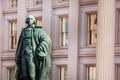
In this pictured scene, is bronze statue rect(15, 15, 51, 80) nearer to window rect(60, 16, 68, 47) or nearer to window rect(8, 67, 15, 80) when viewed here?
window rect(60, 16, 68, 47)

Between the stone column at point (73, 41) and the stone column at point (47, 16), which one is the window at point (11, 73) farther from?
the stone column at point (73, 41)

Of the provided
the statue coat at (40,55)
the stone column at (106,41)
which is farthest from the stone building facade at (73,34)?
the statue coat at (40,55)

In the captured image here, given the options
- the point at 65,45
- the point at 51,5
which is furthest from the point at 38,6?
the point at 65,45

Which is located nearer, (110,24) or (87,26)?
(110,24)

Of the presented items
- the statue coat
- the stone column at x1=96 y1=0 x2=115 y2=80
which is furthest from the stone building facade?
the statue coat

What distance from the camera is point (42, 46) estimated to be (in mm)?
A: 20062

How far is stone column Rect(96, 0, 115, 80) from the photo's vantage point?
20152 mm

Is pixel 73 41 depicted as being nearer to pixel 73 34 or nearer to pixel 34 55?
pixel 73 34

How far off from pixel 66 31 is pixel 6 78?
389cm

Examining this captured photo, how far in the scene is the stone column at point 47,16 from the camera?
23284mm

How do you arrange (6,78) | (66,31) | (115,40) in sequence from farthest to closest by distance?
1. (6,78)
2. (66,31)
3. (115,40)

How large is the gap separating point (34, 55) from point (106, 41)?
285 centimetres

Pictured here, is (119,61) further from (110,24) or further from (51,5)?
(51,5)

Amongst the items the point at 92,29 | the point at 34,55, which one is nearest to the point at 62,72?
A: the point at 92,29
